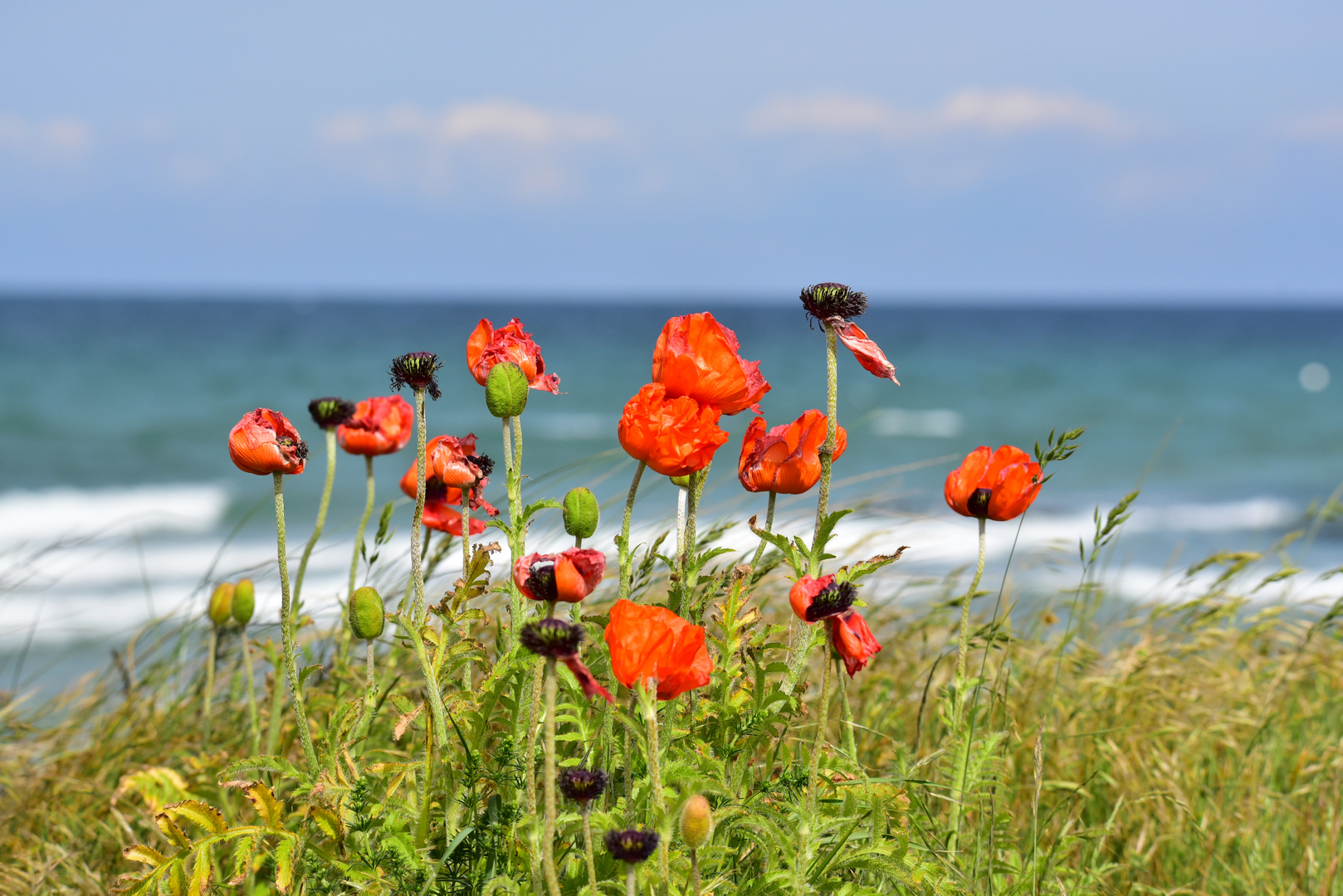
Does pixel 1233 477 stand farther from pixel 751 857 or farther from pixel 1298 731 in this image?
pixel 751 857

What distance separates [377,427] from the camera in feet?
5.87

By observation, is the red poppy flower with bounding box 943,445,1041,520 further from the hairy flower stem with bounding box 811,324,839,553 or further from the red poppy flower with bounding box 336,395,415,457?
the red poppy flower with bounding box 336,395,415,457

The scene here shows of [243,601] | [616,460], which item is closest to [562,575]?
[243,601]

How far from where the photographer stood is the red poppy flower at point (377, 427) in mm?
1756

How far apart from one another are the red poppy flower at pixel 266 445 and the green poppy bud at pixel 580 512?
14.4 inches

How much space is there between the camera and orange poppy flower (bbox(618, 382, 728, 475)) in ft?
4.26

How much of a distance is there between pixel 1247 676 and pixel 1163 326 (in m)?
56.5

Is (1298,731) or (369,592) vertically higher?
(369,592)

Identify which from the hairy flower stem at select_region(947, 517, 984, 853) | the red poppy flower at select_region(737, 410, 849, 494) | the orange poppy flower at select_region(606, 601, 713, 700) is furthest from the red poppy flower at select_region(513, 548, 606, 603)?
the hairy flower stem at select_region(947, 517, 984, 853)

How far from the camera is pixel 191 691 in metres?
2.56

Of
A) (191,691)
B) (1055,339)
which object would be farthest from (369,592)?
(1055,339)

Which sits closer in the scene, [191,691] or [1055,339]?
[191,691]

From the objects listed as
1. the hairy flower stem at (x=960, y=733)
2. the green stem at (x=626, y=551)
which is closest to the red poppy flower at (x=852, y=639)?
the green stem at (x=626, y=551)

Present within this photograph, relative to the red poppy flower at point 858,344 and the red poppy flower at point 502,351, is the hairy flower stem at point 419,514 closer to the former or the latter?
the red poppy flower at point 502,351
